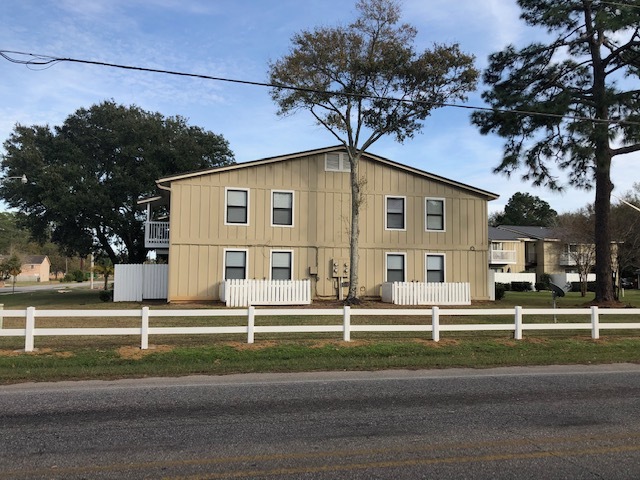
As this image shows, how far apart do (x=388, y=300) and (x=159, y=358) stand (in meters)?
14.5

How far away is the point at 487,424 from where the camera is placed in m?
5.86

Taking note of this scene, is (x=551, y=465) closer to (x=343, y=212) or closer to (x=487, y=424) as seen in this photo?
(x=487, y=424)

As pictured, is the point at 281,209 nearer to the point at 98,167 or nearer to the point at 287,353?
the point at 287,353

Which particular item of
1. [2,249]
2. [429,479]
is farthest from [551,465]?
[2,249]

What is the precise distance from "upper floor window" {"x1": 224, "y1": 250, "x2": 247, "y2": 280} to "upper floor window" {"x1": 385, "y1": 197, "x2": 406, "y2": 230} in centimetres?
690

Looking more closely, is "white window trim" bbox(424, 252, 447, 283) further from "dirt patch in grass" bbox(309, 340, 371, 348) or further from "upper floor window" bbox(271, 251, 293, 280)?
"dirt patch in grass" bbox(309, 340, 371, 348)

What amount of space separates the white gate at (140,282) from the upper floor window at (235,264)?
3.69 metres

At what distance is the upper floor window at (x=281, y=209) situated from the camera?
23359 mm

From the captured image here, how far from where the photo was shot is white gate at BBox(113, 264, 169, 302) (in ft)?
81.2

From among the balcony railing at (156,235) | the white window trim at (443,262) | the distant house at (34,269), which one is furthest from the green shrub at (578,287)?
the distant house at (34,269)

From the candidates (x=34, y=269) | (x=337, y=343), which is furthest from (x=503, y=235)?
(x=34, y=269)

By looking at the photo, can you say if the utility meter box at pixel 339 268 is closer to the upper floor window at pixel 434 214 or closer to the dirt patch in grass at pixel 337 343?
the upper floor window at pixel 434 214

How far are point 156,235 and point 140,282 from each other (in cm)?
240

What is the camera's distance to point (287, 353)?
10.7 meters
